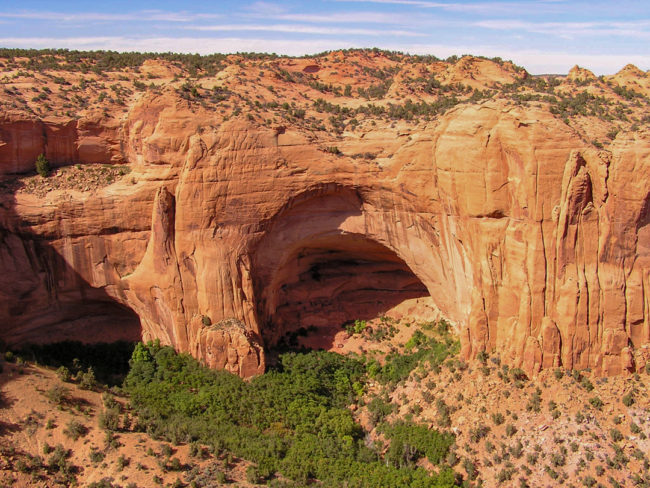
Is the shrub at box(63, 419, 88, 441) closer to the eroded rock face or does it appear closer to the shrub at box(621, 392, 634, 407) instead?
the eroded rock face

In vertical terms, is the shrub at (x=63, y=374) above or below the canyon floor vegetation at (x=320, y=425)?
above

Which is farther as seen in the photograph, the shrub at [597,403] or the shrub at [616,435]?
the shrub at [597,403]

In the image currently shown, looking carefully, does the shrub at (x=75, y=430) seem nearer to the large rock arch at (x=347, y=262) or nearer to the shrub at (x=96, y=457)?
the shrub at (x=96, y=457)

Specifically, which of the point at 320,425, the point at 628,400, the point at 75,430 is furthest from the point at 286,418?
the point at 628,400

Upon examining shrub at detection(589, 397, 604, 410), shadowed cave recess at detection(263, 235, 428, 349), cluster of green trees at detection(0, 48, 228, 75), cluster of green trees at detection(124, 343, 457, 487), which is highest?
cluster of green trees at detection(0, 48, 228, 75)

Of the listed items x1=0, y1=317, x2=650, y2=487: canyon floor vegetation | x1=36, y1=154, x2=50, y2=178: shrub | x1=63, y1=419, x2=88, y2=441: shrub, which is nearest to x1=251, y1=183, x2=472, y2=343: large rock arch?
x1=0, y1=317, x2=650, y2=487: canyon floor vegetation

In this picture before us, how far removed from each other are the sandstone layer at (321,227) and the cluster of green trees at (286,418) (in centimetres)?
134

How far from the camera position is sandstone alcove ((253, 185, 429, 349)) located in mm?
27234

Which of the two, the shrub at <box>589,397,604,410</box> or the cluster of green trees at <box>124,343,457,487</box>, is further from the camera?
the cluster of green trees at <box>124,343,457,487</box>

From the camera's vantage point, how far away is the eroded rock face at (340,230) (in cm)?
2166

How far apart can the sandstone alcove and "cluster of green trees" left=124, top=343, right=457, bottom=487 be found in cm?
291

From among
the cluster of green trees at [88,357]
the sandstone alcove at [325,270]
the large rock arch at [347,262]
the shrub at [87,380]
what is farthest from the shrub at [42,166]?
the sandstone alcove at [325,270]

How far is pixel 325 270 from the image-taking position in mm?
31359

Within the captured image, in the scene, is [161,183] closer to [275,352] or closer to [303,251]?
[303,251]
